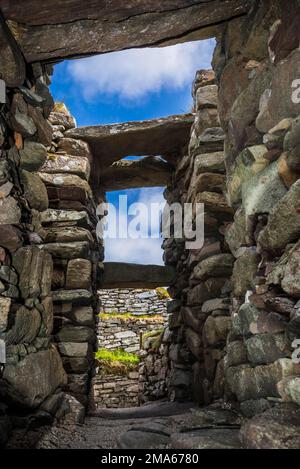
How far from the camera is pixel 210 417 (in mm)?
2264

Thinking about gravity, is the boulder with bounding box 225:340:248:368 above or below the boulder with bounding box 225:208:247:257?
below

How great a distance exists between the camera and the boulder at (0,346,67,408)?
2109mm

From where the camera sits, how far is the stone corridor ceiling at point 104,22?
7.61 feet

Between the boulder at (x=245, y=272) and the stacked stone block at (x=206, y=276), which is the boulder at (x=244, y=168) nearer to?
the boulder at (x=245, y=272)

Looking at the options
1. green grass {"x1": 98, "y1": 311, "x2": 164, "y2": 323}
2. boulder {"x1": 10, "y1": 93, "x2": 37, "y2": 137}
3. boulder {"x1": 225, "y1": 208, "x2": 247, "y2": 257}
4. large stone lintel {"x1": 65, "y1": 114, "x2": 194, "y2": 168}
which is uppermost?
large stone lintel {"x1": 65, "y1": 114, "x2": 194, "y2": 168}

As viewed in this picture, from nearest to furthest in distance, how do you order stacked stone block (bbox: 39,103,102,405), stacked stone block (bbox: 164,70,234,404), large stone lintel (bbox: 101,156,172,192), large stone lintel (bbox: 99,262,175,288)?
stacked stone block (bbox: 164,70,234,404) → stacked stone block (bbox: 39,103,102,405) → large stone lintel (bbox: 99,262,175,288) → large stone lintel (bbox: 101,156,172,192)

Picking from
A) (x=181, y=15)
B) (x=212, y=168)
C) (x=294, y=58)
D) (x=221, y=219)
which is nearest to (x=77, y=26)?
(x=181, y=15)

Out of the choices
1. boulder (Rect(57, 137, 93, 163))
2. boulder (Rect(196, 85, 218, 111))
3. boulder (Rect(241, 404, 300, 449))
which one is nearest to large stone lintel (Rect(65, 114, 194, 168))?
boulder (Rect(57, 137, 93, 163))

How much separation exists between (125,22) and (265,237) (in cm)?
190

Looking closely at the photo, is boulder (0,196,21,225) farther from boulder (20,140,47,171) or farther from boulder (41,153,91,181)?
boulder (41,153,91,181)

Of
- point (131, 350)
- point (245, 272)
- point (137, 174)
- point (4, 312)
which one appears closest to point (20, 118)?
point (4, 312)

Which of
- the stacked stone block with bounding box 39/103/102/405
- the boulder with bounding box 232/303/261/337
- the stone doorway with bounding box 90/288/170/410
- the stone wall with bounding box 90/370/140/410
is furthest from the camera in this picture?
the stone wall with bounding box 90/370/140/410

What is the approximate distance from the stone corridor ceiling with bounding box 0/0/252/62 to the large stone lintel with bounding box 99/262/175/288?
4.00 metres
